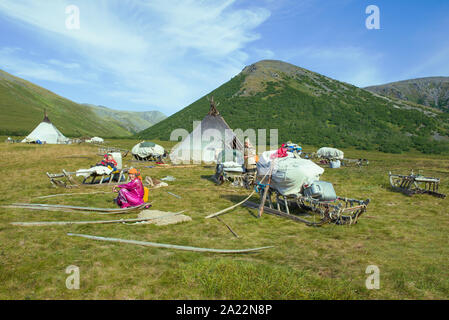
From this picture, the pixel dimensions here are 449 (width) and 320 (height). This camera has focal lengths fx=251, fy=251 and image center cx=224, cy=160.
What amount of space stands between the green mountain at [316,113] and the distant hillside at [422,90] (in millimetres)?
56687

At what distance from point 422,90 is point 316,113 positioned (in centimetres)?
9882

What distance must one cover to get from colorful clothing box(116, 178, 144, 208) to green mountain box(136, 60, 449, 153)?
48.0 meters

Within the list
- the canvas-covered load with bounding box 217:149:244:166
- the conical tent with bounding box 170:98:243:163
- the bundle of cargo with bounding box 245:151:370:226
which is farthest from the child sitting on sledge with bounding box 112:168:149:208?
the conical tent with bounding box 170:98:243:163

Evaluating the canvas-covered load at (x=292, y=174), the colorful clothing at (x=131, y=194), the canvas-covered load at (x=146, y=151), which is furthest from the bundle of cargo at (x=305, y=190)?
the canvas-covered load at (x=146, y=151)

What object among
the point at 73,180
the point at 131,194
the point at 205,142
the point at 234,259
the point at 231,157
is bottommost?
the point at 234,259

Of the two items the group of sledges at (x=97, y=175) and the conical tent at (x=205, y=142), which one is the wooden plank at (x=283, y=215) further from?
the conical tent at (x=205, y=142)

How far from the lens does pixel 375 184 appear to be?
50.5 ft

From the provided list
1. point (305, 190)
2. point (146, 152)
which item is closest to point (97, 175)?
point (305, 190)

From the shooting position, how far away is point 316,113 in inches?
2623

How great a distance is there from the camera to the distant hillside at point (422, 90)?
113662mm

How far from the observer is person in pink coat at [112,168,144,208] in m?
9.13

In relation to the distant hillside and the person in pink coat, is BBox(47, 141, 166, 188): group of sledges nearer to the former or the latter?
the person in pink coat

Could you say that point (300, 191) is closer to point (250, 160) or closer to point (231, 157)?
point (250, 160)

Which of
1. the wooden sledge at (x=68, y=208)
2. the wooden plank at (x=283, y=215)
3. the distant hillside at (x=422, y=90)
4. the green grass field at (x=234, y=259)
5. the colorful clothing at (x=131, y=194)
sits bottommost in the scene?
the green grass field at (x=234, y=259)
